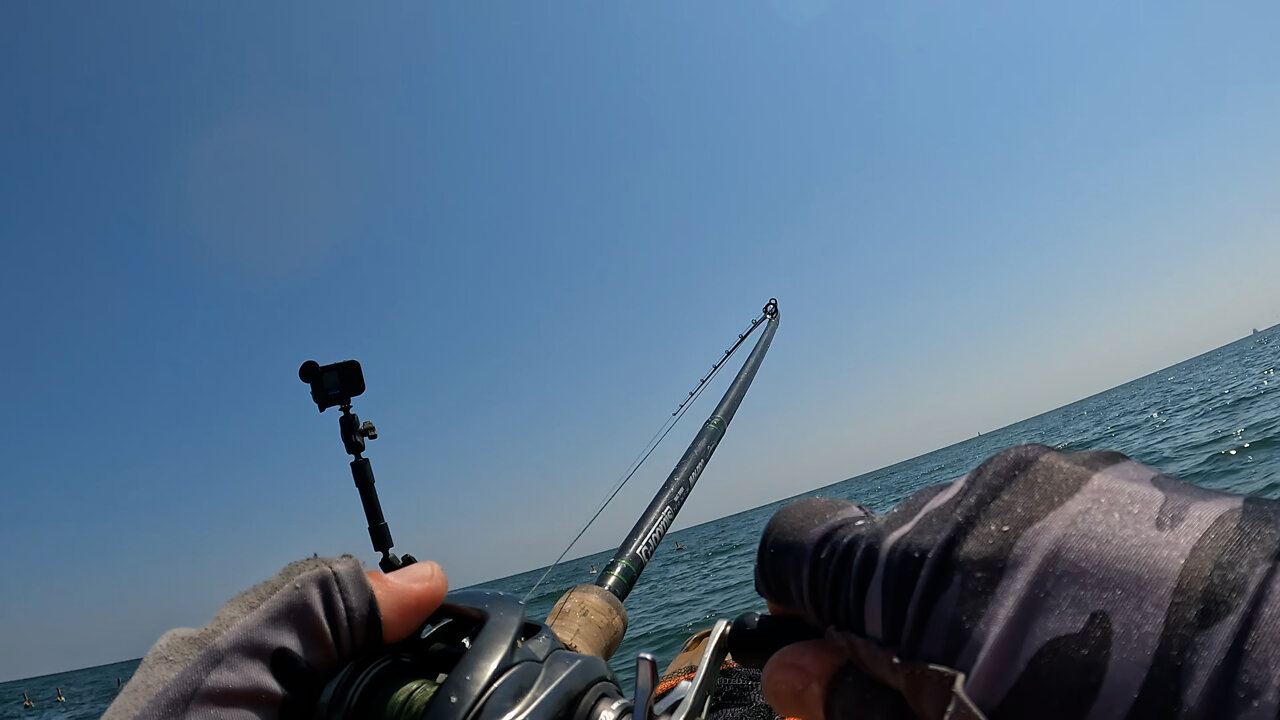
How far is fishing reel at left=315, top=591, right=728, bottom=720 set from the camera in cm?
97

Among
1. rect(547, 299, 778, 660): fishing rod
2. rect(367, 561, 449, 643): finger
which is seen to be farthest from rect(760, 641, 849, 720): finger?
rect(547, 299, 778, 660): fishing rod

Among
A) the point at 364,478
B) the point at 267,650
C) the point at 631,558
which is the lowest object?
the point at 631,558

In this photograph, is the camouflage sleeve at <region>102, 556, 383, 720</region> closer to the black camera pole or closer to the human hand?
the human hand

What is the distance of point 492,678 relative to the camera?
39.3 inches

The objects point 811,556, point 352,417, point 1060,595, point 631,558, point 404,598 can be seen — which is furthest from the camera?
point 631,558

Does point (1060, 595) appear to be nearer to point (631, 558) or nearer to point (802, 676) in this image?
point (802, 676)

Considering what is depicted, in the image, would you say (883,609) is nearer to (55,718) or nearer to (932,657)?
(932,657)

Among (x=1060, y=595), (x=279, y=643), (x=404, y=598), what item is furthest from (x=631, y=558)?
(x=1060, y=595)

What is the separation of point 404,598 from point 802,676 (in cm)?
65

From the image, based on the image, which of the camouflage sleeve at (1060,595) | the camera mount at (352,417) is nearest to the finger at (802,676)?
the camouflage sleeve at (1060,595)

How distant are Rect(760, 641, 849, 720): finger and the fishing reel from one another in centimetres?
13

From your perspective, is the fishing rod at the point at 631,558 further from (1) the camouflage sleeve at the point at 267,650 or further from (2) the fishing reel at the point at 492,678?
(1) the camouflage sleeve at the point at 267,650

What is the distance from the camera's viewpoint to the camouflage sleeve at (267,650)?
36.6 inches

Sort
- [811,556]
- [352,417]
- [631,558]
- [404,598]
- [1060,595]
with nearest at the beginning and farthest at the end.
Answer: [1060,595] → [811,556] → [404,598] → [352,417] → [631,558]
